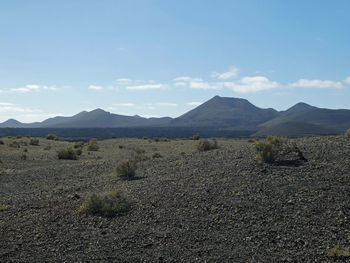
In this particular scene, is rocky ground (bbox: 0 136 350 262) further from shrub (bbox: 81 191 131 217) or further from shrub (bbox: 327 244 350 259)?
shrub (bbox: 81 191 131 217)

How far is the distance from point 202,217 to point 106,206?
3.02 m

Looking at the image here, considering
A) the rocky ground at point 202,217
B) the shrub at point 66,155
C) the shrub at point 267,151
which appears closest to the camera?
the rocky ground at point 202,217

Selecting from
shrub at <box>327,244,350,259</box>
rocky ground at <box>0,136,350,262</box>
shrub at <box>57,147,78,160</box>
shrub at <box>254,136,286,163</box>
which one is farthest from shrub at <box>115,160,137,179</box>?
shrub at <box>57,147,78,160</box>

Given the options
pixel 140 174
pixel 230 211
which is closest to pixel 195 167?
pixel 140 174

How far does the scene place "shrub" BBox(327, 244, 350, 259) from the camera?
799 cm

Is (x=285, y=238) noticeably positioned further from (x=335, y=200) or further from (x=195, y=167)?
(x=195, y=167)

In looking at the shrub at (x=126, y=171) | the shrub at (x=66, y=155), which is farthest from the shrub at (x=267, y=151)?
the shrub at (x=66, y=155)

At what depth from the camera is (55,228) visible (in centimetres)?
1081

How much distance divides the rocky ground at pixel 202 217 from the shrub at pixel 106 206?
326 mm

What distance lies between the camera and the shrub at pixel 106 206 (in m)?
11.9

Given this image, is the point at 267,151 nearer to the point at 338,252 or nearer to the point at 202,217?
the point at 202,217

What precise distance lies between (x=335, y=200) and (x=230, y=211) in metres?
3.09

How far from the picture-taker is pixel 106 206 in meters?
11.9

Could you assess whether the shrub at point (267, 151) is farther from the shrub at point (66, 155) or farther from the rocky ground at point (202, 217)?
the shrub at point (66, 155)
